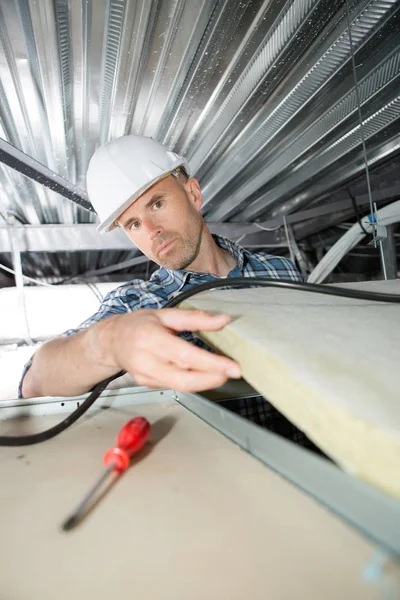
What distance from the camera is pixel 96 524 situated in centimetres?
33

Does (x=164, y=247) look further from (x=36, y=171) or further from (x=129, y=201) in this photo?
(x=36, y=171)

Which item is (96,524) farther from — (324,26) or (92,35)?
(324,26)

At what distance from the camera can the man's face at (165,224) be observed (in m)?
1.23

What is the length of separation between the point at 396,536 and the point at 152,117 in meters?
1.40

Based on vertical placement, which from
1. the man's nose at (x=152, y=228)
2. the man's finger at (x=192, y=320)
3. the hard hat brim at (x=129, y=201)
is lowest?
the man's finger at (x=192, y=320)

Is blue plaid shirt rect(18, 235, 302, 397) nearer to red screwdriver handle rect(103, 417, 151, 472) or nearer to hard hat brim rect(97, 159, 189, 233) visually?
hard hat brim rect(97, 159, 189, 233)

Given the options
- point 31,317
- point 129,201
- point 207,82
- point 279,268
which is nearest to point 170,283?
point 129,201

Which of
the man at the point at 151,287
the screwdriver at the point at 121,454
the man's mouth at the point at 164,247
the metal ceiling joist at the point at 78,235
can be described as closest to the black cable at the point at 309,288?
the man at the point at 151,287

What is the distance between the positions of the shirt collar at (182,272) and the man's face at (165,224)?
0.03m

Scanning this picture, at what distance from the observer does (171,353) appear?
479 millimetres

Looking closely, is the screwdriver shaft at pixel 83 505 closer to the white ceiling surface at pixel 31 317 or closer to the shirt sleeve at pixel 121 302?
the shirt sleeve at pixel 121 302

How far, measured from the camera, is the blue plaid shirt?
1.14 metres

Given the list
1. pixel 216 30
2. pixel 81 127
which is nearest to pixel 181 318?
pixel 216 30

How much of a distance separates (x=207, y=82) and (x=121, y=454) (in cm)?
118
